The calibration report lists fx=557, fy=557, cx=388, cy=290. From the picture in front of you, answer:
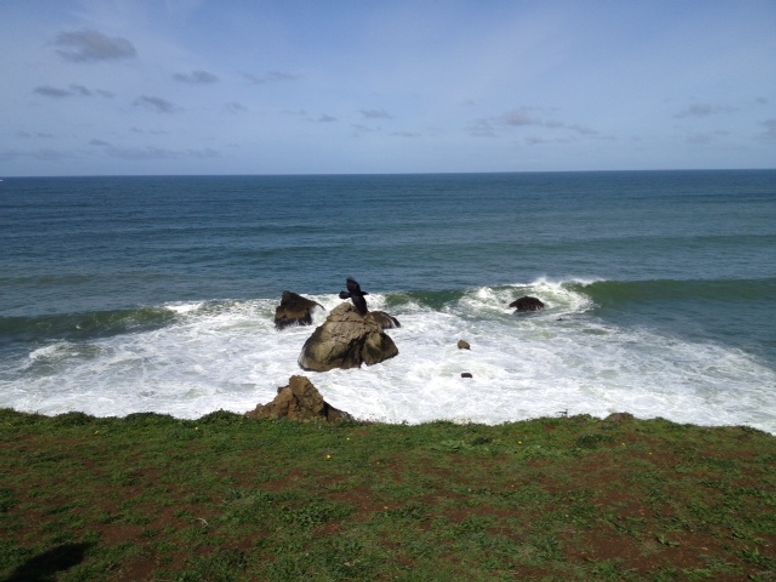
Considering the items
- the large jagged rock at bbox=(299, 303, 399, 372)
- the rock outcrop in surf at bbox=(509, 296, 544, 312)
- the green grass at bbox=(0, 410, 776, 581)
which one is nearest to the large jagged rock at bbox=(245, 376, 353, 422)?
the green grass at bbox=(0, 410, 776, 581)

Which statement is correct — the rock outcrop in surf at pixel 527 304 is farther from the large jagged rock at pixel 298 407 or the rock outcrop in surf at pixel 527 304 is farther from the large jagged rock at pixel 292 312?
the large jagged rock at pixel 298 407

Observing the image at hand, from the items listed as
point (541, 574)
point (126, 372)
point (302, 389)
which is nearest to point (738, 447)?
point (541, 574)

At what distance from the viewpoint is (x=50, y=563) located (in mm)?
9484

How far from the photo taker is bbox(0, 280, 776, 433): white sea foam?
2073 cm

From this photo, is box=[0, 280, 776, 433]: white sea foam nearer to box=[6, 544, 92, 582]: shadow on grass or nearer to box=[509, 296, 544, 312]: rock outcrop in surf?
box=[509, 296, 544, 312]: rock outcrop in surf

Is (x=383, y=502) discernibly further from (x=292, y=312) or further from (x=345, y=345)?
(x=292, y=312)

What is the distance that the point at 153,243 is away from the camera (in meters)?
60.5

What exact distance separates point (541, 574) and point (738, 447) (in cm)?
853

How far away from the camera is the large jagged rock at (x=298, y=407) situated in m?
17.9

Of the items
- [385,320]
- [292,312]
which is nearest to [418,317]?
[385,320]

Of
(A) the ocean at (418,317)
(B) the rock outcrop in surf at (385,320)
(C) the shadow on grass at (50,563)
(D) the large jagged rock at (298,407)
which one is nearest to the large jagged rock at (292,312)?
(A) the ocean at (418,317)

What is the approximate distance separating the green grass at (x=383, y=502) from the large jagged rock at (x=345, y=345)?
8.37 meters

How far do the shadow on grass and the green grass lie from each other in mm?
29

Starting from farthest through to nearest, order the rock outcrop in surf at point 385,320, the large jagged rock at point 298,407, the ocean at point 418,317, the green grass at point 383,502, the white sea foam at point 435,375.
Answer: the rock outcrop in surf at point 385,320 → the ocean at point 418,317 → the white sea foam at point 435,375 → the large jagged rock at point 298,407 → the green grass at point 383,502
